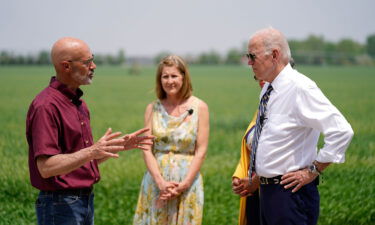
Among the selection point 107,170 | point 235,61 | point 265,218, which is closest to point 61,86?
point 265,218

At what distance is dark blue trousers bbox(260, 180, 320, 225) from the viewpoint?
362cm

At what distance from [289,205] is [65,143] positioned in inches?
62.7

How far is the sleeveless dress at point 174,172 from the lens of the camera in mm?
4812

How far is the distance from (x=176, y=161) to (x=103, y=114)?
47.8 feet

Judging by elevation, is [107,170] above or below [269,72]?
below

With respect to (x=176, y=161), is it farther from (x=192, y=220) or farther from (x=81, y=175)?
(x=81, y=175)

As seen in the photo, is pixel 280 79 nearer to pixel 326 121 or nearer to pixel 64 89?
pixel 326 121

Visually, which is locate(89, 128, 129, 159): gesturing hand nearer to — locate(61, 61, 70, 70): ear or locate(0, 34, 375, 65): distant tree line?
locate(61, 61, 70, 70): ear

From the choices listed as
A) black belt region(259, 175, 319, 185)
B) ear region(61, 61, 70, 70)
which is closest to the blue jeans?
ear region(61, 61, 70, 70)

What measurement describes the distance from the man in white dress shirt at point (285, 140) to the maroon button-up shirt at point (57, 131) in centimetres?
124

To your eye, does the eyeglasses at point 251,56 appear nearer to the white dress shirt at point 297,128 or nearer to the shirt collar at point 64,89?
the white dress shirt at point 297,128

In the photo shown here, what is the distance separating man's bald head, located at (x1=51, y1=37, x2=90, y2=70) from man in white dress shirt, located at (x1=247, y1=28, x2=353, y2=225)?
3.89ft

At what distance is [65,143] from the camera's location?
3461mm

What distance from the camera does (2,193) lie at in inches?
290
